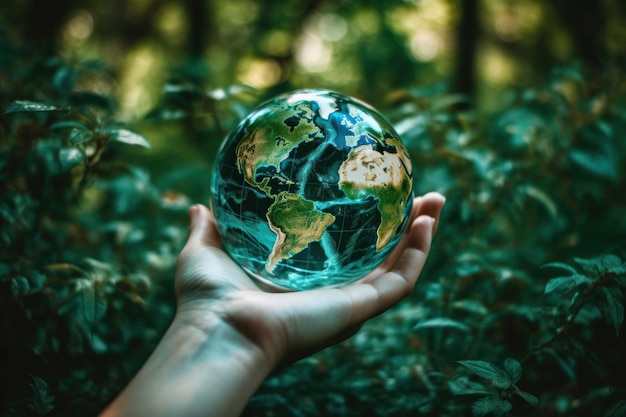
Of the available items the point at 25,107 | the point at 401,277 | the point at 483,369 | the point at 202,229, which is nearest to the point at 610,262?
the point at 483,369

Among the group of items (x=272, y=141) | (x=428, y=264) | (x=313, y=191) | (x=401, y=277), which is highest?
(x=272, y=141)

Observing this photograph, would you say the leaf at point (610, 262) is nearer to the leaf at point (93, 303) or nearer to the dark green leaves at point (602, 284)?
the dark green leaves at point (602, 284)

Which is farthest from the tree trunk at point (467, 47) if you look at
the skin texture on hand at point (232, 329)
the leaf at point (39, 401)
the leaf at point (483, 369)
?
the leaf at point (39, 401)

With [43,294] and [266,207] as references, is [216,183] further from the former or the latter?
[43,294]

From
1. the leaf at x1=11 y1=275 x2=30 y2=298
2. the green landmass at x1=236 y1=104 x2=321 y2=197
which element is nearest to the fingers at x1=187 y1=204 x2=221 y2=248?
the green landmass at x1=236 y1=104 x2=321 y2=197

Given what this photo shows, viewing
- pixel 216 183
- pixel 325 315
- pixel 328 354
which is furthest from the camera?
pixel 328 354

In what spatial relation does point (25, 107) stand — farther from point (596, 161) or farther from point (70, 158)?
point (596, 161)

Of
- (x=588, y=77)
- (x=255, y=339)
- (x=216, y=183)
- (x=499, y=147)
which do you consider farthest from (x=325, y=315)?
(x=588, y=77)

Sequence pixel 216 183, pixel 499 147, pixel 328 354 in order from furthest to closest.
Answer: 1. pixel 499 147
2. pixel 328 354
3. pixel 216 183
